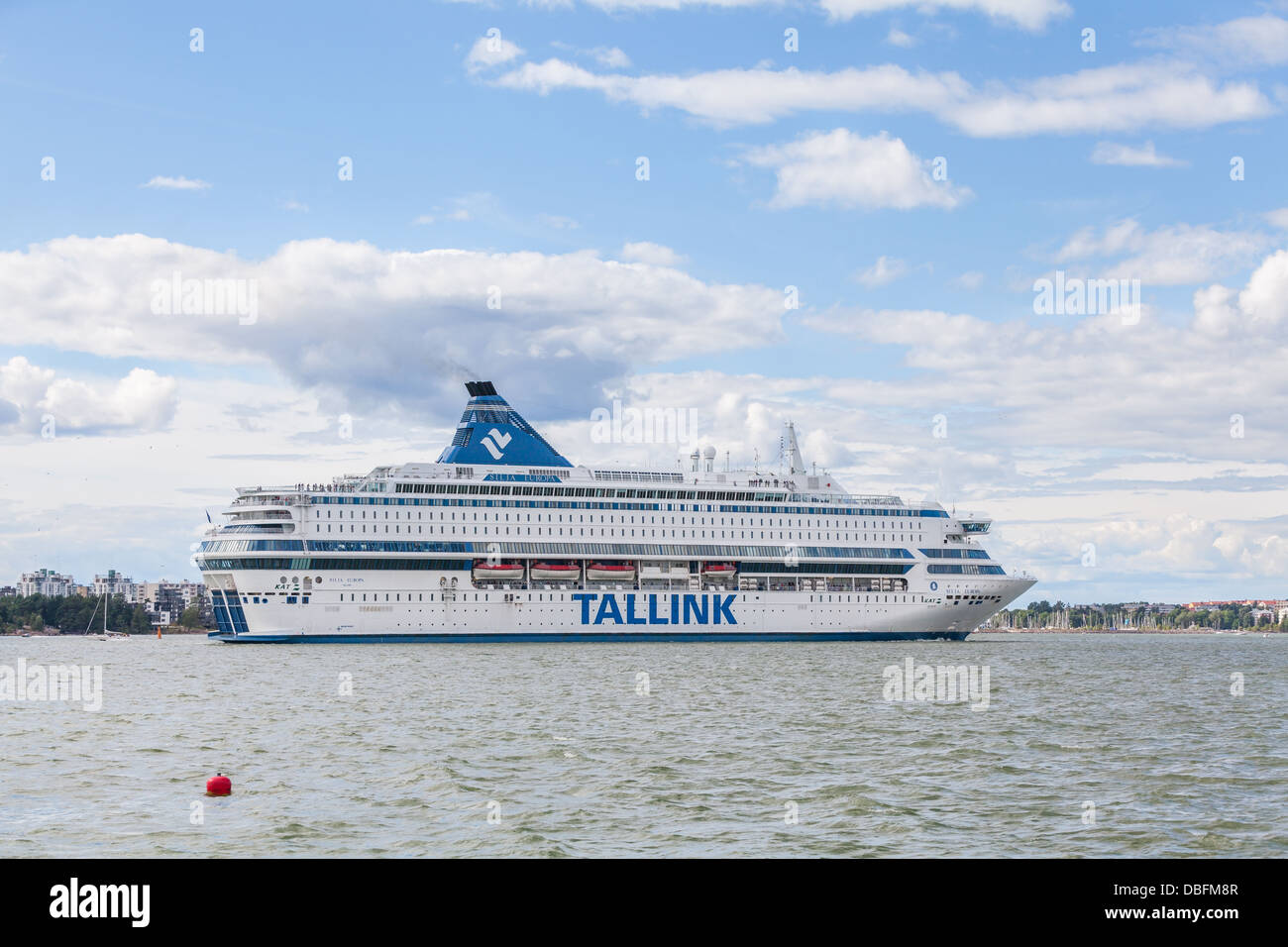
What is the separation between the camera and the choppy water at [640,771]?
1772 centimetres

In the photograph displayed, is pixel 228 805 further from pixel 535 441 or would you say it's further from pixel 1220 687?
pixel 535 441

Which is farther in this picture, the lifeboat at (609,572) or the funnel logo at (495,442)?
the funnel logo at (495,442)

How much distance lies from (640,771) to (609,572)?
62900mm

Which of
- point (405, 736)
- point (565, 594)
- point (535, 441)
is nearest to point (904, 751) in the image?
point (405, 736)

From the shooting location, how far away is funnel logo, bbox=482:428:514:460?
290 feet

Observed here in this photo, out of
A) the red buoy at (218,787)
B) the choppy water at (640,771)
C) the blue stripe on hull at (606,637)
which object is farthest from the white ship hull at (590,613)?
the red buoy at (218,787)

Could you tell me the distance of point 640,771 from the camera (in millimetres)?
23969

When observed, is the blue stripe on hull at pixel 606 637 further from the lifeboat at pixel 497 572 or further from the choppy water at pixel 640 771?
the choppy water at pixel 640 771

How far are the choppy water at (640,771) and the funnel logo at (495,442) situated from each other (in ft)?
138

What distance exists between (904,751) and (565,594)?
193 ft

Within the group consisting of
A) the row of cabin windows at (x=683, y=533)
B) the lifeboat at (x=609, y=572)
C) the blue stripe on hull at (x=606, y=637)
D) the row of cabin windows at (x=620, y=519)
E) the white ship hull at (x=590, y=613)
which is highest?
the row of cabin windows at (x=620, y=519)

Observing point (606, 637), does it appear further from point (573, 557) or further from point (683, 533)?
point (683, 533)

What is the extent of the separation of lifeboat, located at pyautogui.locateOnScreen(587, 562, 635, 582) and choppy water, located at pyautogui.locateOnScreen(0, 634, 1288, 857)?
38.9 meters

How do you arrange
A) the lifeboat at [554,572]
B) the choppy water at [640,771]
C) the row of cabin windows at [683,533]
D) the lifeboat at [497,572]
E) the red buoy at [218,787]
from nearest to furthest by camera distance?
the choppy water at [640,771]
the red buoy at [218,787]
the row of cabin windows at [683,533]
the lifeboat at [497,572]
the lifeboat at [554,572]
